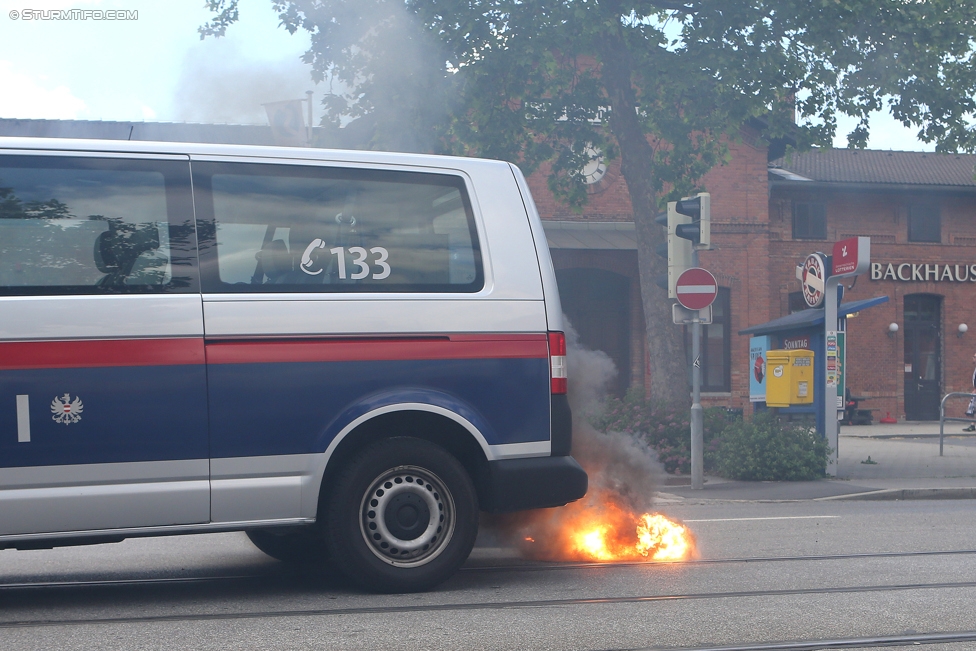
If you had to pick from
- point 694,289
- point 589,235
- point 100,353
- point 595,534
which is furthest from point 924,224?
A: point 100,353

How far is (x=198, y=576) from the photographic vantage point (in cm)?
661

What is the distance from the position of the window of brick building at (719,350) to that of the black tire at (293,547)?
20204 mm

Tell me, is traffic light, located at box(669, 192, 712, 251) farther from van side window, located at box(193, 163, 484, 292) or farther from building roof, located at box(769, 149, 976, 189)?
building roof, located at box(769, 149, 976, 189)

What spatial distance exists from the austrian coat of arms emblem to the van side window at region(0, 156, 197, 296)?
0.54m

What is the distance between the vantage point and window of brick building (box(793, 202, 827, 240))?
28.2m

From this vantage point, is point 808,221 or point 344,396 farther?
point 808,221

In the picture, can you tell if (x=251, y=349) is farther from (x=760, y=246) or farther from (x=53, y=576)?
(x=760, y=246)

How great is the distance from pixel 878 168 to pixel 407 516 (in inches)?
1114

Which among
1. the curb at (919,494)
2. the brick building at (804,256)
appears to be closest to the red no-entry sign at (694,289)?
the curb at (919,494)

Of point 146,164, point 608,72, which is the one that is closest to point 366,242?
point 146,164

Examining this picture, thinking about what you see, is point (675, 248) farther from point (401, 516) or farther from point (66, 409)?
point (66, 409)

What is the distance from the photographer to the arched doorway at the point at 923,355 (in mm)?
29125

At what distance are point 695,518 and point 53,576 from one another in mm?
5575

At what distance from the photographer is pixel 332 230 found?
19.3 feet
